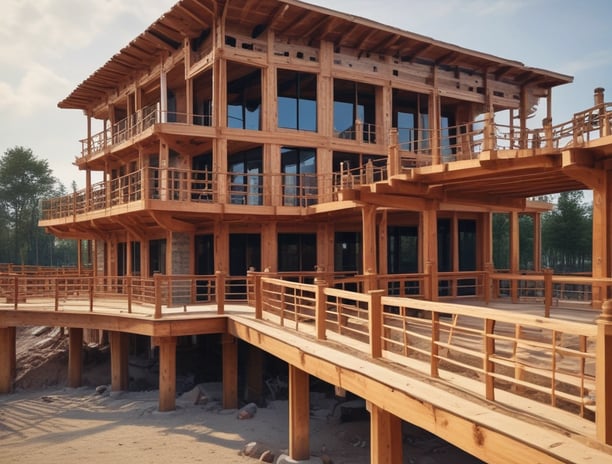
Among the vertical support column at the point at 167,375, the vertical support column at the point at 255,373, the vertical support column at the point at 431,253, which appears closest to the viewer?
the vertical support column at the point at 431,253

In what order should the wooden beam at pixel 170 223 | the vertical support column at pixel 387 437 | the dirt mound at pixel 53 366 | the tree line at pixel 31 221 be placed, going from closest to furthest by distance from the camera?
the vertical support column at pixel 387 437 < the wooden beam at pixel 170 223 < the dirt mound at pixel 53 366 < the tree line at pixel 31 221

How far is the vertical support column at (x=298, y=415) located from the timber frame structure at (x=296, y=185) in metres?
0.04

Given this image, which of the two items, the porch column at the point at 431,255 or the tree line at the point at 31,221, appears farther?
the tree line at the point at 31,221

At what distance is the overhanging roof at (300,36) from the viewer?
17641 mm

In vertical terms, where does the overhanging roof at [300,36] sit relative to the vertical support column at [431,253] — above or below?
above

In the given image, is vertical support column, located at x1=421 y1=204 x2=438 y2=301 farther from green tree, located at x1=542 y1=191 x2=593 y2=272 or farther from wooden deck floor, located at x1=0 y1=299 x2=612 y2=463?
green tree, located at x1=542 y1=191 x2=593 y2=272

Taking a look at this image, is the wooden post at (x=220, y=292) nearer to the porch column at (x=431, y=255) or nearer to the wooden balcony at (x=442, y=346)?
the wooden balcony at (x=442, y=346)

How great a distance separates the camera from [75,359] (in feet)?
58.3

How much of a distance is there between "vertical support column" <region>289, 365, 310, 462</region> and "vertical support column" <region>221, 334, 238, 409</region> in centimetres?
455

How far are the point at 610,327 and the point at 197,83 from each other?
19.6 meters

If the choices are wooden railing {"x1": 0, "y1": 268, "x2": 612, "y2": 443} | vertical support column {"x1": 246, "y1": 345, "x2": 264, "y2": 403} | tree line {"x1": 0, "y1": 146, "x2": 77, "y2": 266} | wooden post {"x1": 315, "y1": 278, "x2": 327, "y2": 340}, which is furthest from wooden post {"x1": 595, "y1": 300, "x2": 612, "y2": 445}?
tree line {"x1": 0, "y1": 146, "x2": 77, "y2": 266}

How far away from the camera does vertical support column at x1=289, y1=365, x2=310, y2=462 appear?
33.6 ft

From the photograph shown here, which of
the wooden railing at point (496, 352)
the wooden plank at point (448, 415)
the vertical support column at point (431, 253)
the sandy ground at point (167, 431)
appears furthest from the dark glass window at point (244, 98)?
the wooden plank at point (448, 415)

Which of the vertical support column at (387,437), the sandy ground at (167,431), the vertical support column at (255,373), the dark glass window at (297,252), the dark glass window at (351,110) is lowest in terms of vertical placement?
the sandy ground at (167,431)
